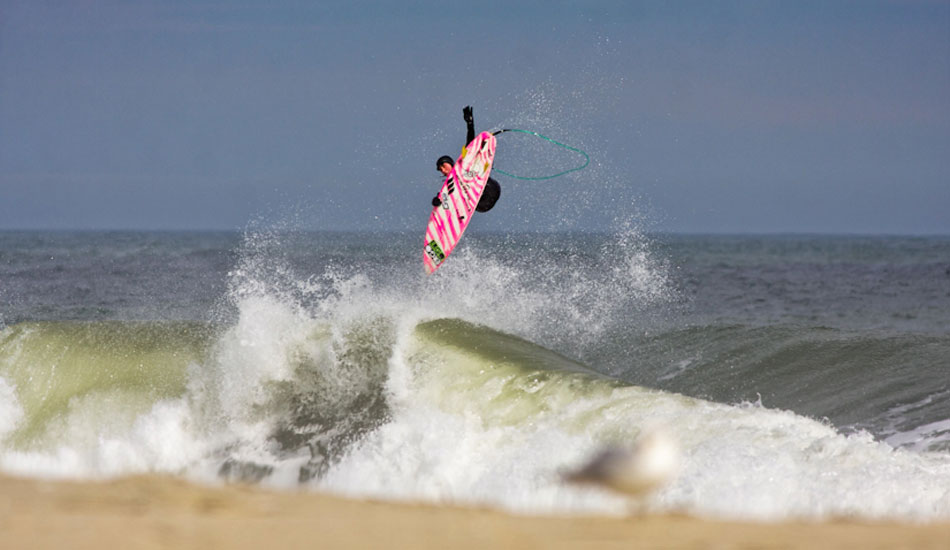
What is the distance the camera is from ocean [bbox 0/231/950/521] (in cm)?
480

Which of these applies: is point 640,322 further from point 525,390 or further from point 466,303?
point 525,390

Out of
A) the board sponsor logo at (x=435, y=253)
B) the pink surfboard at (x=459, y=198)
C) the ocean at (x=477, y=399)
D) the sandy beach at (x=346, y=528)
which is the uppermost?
the pink surfboard at (x=459, y=198)

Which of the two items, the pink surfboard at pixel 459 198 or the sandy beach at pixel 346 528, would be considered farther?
the pink surfboard at pixel 459 198

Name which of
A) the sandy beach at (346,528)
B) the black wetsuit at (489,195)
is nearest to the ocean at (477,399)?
the sandy beach at (346,528)

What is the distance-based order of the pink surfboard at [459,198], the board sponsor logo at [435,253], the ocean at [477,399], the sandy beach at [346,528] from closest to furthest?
1. the sandy beach at [346,528]
2. the ocean at [477,399]
3. the pink surfboard at [459,198]
4. the board sponsor logo at [435,253]

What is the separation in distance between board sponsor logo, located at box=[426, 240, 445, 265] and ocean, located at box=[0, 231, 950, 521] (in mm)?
476

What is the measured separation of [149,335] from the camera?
28.1ft

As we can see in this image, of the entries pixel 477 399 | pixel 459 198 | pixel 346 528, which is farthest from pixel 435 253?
pixel 346 528

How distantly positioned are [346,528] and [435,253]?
203 inches

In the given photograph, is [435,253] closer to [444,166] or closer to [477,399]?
[444,166]

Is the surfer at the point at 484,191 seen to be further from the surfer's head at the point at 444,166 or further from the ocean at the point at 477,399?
the ocean at the point at 477,399

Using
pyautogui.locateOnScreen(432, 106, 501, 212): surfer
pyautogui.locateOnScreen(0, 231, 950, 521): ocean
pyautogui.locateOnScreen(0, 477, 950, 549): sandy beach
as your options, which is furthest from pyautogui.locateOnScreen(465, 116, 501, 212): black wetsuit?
pyautogui.locateOnScreen(0, 477, 950, 549): sandy beach

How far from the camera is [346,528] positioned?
12.6 feet

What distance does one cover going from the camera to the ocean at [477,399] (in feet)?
15.7
